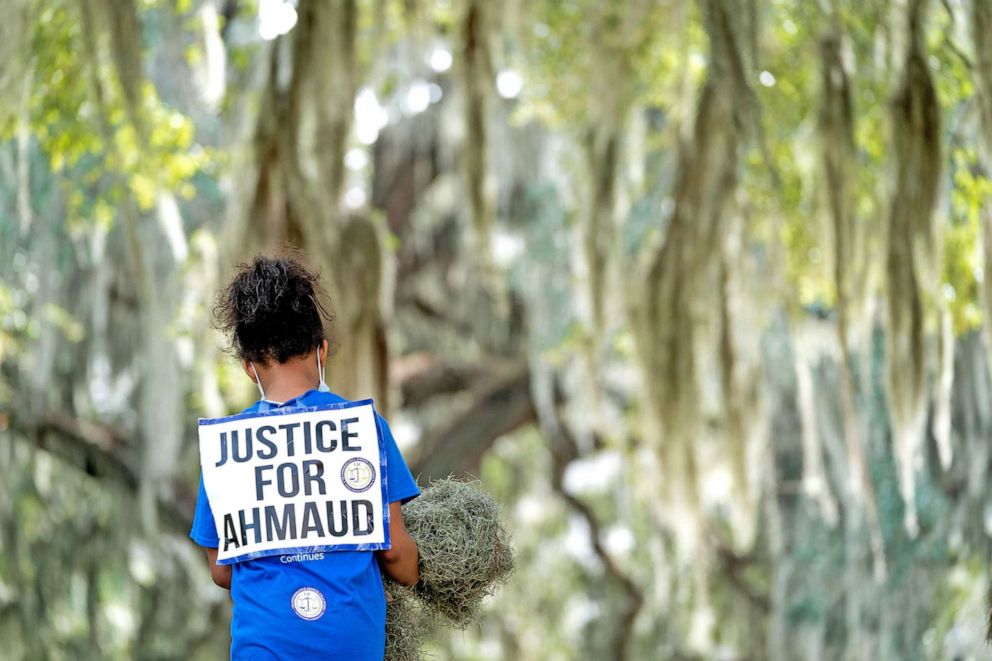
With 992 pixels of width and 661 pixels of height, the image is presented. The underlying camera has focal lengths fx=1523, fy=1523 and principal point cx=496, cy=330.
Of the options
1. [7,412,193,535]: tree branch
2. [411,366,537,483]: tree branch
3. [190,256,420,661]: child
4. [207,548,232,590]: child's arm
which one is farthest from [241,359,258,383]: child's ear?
[411,366,537,483]: tree branch

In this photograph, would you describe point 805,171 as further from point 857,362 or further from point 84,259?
point 84,259

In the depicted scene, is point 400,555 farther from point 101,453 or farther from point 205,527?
point 101,453

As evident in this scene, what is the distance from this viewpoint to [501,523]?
6.76ft

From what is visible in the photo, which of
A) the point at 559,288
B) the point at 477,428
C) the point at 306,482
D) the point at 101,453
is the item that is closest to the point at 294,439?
the point at 306,482

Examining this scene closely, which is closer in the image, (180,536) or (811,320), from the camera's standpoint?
(180,536)

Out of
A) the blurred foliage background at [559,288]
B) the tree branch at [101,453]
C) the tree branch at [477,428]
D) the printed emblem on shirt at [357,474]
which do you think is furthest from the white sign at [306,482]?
the tree branch at [477,428]

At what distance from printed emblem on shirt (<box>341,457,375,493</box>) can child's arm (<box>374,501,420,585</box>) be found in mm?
47

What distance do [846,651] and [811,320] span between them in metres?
1.49

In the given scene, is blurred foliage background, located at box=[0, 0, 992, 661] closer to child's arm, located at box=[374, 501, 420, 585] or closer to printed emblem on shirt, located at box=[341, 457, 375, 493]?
child's arm, located at box=[374, 501, 420, 585]

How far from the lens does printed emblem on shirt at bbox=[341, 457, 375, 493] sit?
1860 millimetres

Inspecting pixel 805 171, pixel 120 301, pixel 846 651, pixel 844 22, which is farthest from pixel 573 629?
pixel 844 22

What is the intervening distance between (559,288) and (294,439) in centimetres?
554

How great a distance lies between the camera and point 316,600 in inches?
72.7

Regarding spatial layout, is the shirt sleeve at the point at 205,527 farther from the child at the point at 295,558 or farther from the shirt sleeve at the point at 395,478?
the shirt sleeve at the point at 395,478
